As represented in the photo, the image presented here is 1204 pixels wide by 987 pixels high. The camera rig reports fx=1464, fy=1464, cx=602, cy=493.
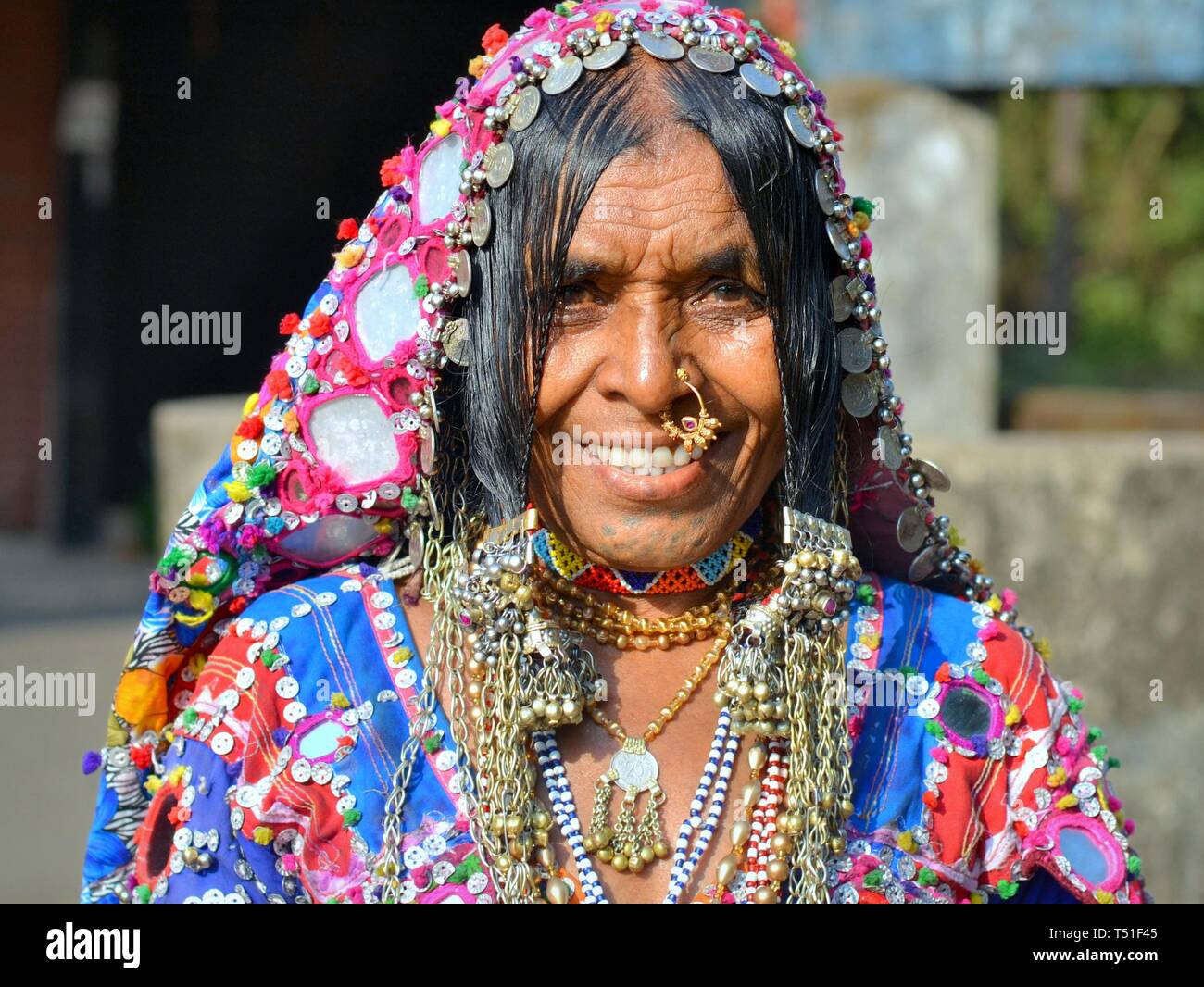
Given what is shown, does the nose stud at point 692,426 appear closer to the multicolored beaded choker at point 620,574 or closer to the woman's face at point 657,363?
the woman's face at point 657,363

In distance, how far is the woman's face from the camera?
6.23 feet

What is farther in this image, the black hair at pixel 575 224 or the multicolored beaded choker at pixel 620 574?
the multicolored beaded choker at pixel 620 574

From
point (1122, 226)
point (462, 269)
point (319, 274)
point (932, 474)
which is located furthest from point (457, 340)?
point (1122, 226)

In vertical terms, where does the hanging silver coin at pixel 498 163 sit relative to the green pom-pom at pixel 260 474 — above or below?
above

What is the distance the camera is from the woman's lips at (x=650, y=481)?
1.95 metres

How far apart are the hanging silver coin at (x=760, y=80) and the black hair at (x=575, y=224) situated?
0.01 m

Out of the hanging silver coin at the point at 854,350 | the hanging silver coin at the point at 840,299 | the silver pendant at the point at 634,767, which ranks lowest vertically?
the silver pendant at the point at 634,767

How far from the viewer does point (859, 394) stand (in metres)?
2.12

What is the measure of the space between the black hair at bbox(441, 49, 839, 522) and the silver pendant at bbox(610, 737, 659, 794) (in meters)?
0.38

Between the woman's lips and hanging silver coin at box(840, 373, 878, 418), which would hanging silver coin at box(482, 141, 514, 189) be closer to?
the woman's lips

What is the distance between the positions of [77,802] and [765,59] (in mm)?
4523

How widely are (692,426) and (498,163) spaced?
44cm

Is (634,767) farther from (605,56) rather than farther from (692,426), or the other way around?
(605,56)

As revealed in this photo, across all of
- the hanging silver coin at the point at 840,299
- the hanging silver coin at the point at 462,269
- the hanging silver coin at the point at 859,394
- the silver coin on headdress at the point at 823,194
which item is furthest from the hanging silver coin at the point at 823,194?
the hanging silver coin at the point at 462,269
